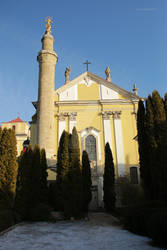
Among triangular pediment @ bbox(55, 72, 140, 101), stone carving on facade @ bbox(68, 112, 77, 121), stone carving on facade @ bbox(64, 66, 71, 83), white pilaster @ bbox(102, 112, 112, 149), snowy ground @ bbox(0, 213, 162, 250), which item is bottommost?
snowy ground @ bbox(0, 213, 162, 250)

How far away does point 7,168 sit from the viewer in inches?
512

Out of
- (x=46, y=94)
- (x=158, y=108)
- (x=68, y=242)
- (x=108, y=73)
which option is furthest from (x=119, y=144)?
(x=68, y=242)

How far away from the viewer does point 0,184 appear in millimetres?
12547

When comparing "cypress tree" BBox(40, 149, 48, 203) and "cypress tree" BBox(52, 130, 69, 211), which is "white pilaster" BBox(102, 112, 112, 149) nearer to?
"cypress tree" BBox(52, 130, 69, 211)

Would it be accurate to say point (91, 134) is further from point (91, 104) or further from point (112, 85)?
point (112, 85)

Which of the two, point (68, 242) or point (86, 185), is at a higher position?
point (86, 185)

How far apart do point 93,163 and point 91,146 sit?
6.07 ft

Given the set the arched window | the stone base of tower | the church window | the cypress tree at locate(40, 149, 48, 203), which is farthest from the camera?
the arched window

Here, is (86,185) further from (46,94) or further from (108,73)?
(108,73)

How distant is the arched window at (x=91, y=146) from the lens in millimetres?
23742

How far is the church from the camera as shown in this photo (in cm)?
2247

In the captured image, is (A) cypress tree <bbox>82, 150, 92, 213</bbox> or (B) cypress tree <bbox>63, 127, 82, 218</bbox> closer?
(B) cypress tree <bbox>63, 127, 82, 218</bbox>

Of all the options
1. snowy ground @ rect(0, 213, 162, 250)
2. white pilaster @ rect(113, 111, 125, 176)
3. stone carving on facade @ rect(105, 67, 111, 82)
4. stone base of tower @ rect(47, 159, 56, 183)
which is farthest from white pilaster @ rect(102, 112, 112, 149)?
snowy ground @ rect(0, 213, 162, 250)

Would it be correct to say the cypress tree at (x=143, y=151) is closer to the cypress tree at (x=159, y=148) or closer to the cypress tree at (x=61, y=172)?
the cypress tree at (x=159, y=148)
